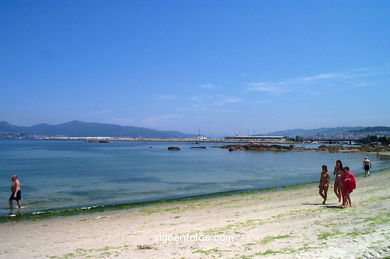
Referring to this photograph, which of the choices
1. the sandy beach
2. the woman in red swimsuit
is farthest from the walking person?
the sandy beach

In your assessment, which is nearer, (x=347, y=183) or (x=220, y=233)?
(x=220, y=233)

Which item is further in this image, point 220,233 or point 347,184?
point 347,184

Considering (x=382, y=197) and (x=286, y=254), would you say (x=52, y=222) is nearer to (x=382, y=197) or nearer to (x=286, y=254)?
(x=286, y=254)

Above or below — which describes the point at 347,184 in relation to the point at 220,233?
above

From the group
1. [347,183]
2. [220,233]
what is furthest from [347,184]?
[220,233]

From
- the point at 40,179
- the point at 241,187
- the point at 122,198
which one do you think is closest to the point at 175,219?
the point at 122,198

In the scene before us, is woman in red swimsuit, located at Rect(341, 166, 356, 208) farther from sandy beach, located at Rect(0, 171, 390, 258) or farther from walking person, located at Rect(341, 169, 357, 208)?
sandy beach, located at Rect(0, 171, 390, 258)

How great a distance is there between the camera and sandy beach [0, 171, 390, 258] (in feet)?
22.2

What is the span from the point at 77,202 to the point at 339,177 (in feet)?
41.3

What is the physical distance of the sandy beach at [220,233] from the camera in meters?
6.78

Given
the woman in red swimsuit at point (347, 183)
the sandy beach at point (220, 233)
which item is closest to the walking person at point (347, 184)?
the woman in red swimsuit at point (347, 183)

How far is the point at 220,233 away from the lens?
851 cm

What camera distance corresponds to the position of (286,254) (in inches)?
251

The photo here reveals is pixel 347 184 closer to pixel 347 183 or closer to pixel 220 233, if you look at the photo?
pixel 347 183
